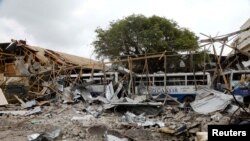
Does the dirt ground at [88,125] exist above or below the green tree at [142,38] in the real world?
below

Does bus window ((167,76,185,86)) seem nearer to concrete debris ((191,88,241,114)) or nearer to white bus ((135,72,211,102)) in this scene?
white bus ((135,72,211,102))

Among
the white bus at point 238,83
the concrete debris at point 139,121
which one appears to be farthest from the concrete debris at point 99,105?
the white bus at point 238,83

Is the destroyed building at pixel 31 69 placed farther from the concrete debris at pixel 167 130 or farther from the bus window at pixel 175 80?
the concrete debris at pixel 167 130

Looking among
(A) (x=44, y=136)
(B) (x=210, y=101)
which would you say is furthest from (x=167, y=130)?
(B) (x=210, y=101)

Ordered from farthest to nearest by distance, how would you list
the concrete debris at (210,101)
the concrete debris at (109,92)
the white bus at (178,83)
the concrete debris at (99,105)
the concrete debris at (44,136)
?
the white bus at (178,83) → the concrete debris at (109,92) → the concrete debris at (210,101) → the concrete debris at (99,105) → the concrete debris at (44,136)

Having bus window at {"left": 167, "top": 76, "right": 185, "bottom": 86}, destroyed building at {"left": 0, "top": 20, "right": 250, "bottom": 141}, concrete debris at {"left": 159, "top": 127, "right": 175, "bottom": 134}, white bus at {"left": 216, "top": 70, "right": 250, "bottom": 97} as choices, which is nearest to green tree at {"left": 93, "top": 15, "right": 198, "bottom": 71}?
destroyed building at {"left": 0, "top": 20, "right": 250, "bottom": 141}

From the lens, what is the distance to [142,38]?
28688 millimetres

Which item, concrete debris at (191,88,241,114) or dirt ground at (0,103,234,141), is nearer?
dirt ground at (0,103,234,141)

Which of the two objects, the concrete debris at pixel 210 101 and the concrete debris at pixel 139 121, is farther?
the concrete debris at pixel 210 101

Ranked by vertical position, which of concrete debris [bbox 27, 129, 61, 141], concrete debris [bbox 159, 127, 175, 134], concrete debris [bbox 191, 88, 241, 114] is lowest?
concrete debris [bbox 27, 129, 61, 141]

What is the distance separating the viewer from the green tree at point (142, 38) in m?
28.5

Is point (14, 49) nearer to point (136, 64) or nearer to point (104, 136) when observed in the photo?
point (136, 64)

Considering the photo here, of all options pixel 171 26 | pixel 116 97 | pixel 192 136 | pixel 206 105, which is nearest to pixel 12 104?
pixel 116 97

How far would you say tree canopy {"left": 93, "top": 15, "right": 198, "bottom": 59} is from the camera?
28484 mm
